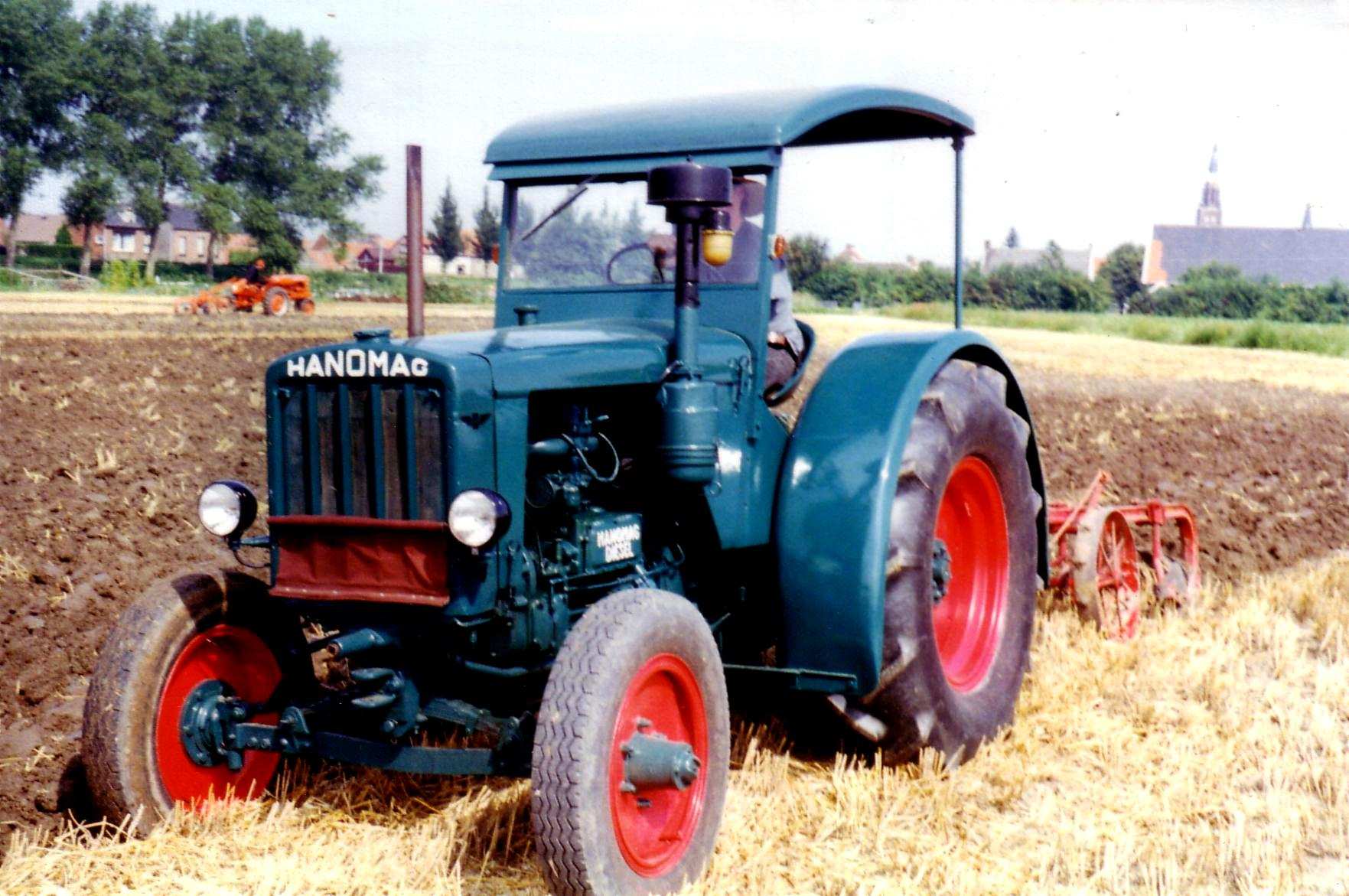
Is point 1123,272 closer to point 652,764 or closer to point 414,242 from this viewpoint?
point 414,242

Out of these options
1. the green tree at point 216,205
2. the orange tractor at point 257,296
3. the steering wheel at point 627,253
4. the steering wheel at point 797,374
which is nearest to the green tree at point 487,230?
the steering wheel at point 627,253

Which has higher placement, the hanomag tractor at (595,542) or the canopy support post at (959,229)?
the canopy support post at (959,229)

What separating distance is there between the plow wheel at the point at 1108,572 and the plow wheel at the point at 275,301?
23723 mm

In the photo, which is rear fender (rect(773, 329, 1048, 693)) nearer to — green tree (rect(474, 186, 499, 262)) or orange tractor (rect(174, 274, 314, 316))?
green tree (rect(474, 186, 499, 262))

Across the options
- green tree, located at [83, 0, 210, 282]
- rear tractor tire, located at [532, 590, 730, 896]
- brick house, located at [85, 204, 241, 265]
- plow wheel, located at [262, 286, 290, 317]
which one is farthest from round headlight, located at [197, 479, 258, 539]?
brick house, located at [85, 204, 241, 265]

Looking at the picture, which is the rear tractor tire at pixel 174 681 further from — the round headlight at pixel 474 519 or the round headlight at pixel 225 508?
the round headlight at pixel 474 519

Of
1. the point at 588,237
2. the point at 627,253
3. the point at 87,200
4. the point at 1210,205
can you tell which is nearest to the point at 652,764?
the point at 627,253

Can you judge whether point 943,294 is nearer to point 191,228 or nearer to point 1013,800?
point 191,228

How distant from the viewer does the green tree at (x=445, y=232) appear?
99.1 ft

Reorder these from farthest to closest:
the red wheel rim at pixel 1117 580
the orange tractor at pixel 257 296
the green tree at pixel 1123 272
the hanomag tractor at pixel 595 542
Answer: the green tree at pixel 1123 272
the orange tractor at pixel 257 296
the red wheel rim at pixel 1117 580
the hanomag tractor at pixel 595 542

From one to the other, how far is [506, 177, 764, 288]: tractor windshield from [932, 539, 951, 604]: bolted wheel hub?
1.35m

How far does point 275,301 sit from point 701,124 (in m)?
24.9

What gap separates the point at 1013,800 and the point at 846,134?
110 inches

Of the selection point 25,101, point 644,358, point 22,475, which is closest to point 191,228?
point 25,101
